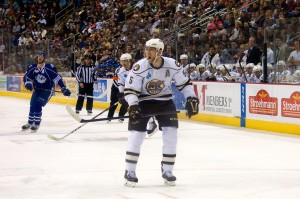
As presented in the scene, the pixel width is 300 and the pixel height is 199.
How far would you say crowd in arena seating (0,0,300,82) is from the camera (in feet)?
42.9

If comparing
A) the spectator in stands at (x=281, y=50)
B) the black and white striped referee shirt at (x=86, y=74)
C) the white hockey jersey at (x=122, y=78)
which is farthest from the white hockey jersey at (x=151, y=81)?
the black and white striped referee shirt at (x=86, y=74)

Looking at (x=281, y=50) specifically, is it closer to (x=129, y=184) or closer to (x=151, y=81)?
(x=151, y=81)

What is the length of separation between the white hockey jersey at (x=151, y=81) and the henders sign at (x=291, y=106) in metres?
5.03

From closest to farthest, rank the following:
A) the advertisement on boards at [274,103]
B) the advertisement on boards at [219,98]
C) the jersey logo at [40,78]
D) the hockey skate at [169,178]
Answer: the hockey skate at [169,178]
the advertisement on boards at [274,103]
the jersey logo at [40,78]
the advertisement on boards at [219,98]

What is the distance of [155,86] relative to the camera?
272 inches

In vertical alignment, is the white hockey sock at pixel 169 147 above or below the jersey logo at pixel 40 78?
below

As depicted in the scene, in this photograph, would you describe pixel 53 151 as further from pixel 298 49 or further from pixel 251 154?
pixel 298 49

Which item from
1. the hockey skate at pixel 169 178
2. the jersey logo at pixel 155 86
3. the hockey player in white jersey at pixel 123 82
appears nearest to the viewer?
the hockey skate at pixel 169 178

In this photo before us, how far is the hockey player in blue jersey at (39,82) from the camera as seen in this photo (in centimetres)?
1259

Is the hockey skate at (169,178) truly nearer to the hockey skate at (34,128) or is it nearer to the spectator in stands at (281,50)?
the hockey skate at (34,128)

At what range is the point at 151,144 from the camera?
1068cm

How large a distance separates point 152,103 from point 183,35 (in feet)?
31.1

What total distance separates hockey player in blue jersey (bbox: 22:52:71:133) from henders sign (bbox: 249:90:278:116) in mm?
3448

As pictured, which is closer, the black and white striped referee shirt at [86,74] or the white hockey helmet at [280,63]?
the white hockey helmet at [280,63]
